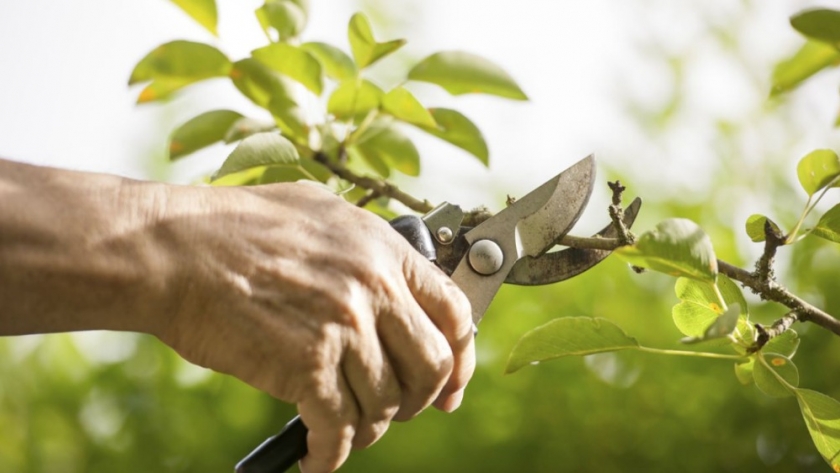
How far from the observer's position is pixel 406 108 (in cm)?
81

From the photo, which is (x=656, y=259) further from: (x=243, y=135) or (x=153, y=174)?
(x=153, y=174)

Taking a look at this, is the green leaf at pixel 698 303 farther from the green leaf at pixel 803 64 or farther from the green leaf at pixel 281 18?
the green leaf at pixel 281 18

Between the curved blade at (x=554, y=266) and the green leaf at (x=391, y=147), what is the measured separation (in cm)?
24

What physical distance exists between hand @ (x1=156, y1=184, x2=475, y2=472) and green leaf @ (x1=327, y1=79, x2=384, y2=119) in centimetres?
28

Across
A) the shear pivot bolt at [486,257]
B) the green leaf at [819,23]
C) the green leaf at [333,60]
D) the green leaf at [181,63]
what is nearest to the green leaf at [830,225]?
the green leaf at [819,23]

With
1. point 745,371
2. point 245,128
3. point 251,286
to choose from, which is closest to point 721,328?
point 745,371

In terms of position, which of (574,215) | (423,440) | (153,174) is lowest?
(423,440)

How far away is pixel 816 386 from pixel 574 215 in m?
0.93

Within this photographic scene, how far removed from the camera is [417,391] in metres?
0.59

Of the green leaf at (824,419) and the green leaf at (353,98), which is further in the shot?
the green leaf at (353,98)

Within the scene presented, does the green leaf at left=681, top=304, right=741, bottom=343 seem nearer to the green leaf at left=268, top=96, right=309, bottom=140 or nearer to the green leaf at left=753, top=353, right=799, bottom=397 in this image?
the green leaf at left=753, top=353, right=799, bottom=397

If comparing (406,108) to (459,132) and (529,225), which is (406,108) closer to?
(459,132)

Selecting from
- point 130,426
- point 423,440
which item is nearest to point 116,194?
point 423,440

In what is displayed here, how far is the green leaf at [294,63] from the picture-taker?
79 cm
